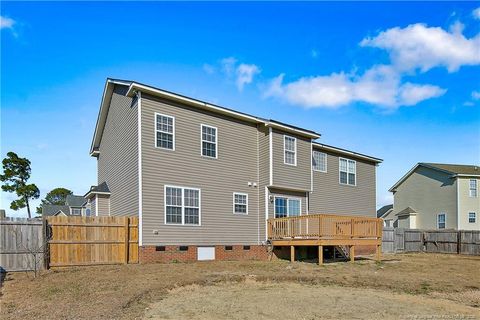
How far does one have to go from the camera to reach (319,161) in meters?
23.3

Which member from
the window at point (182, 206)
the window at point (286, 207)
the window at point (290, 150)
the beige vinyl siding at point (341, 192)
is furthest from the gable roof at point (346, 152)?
the window at point (182, 206)

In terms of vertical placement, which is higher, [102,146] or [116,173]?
[102,146]

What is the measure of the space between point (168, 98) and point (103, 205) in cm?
685

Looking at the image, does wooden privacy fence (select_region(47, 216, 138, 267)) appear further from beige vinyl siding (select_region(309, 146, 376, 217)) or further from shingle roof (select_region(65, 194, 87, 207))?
shingle roof (select_region(65, 194, 87, 207))

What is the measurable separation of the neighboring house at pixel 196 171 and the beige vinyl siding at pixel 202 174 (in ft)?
0.13

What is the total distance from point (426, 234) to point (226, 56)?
19955mm

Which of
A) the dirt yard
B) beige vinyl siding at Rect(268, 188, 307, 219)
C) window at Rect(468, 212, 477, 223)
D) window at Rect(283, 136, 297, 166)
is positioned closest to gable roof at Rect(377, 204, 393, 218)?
window at Rect(468, 212, 477, 223)

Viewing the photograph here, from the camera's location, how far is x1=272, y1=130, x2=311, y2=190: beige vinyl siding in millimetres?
19891

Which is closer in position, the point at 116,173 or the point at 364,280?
the point at 364,280

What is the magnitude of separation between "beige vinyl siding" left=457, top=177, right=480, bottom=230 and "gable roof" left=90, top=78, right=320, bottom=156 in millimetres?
19216

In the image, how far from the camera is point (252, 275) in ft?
43.3

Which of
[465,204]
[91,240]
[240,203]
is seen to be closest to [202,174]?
[240,203]

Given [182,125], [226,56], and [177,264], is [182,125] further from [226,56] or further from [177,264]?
[177,264]

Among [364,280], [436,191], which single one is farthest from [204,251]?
[436,191]
